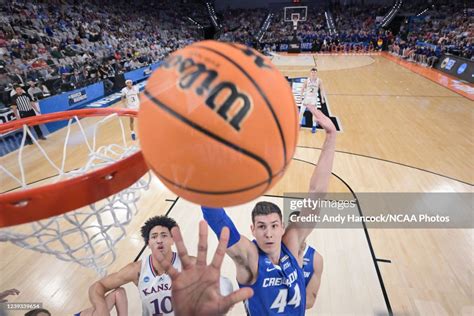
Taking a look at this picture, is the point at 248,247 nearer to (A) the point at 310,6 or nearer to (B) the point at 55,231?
(B) the point at 55,231

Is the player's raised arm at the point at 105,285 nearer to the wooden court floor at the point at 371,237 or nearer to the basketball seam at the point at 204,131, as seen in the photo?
the wooden court floor at the point at 371,237

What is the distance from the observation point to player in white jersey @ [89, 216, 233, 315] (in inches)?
80.2

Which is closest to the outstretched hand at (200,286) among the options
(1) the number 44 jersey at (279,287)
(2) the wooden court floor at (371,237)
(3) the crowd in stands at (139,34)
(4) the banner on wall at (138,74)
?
(1) the number 44 jersey at (279,287)

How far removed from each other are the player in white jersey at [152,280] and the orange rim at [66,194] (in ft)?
2.67

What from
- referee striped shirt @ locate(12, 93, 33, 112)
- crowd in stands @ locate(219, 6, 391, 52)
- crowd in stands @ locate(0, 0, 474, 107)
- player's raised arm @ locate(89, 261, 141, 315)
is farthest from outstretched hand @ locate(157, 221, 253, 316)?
crowd in stands @ locate(219, 6, 391, 52)

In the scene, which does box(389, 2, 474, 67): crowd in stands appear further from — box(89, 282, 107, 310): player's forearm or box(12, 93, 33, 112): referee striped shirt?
box(89, 282, 107, 310): player's forearm

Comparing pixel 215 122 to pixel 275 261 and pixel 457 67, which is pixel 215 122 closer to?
pixel 275 261

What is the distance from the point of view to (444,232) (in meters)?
3.44

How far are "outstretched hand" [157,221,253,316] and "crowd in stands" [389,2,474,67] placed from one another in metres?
14.2

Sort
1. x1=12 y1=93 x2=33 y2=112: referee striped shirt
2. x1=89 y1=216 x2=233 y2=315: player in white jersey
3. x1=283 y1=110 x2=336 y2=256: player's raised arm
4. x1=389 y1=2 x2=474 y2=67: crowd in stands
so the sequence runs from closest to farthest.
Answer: x1=283 y1=110 x2=336 y2=256: player's raised arm
x1=89 y1=216 x2=233 y2=315: player in white jersey
x1=12 y1=93 x2=33 y2=112: referee striped shirt
x1=389 y1=2 x2=474 y2=67: crowd in stands

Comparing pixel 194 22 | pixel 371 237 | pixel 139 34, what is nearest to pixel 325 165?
pixel 371 237

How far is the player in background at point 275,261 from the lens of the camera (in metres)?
1.49

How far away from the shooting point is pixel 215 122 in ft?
2.68

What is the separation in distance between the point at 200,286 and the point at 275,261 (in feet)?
2.28
